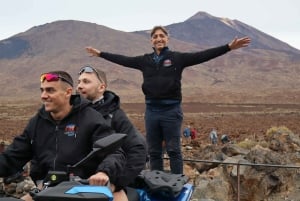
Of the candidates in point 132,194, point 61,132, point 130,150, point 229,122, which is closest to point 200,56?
point 130,150

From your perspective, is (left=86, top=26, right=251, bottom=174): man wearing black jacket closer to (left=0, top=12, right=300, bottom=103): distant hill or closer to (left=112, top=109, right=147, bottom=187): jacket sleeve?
(left=112, top=109, right=147, bottom=187): jacket sleeve

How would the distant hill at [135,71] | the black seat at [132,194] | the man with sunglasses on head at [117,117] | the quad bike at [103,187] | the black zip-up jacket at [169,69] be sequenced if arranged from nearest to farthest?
the quad bike at [103,187]
the black seat at [132,194]
the man with sunglasses on head at [117,117]
the black zip-up jacket at [169,69]
the distant hill at [135,71]

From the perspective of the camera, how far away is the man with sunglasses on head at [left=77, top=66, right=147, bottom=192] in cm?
379

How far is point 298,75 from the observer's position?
146125mm

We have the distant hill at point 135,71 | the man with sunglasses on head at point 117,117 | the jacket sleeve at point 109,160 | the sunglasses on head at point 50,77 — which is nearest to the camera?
the jacket sleeve at point 109,160

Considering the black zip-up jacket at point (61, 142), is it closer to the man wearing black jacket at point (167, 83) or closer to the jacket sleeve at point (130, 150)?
the jacket sleeve at point (130, 150)

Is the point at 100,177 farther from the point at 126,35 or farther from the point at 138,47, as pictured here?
the point at 126,35

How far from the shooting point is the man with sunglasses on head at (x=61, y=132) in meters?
3.53

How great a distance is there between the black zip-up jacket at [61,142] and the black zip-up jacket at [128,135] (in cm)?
19

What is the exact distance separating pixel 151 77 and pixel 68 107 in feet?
7.74

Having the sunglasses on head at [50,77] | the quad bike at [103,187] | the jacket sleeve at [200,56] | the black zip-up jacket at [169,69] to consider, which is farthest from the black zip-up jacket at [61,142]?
the jacket sleeve at [200,56]

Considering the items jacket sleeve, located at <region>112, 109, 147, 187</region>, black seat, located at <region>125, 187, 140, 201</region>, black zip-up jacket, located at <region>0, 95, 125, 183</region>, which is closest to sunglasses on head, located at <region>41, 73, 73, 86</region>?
black zip-up jacket, located at <region>0, 95, 125, 183</region>

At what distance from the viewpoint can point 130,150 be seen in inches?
153

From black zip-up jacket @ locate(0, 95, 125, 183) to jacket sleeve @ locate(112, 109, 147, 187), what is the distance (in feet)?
0.52
